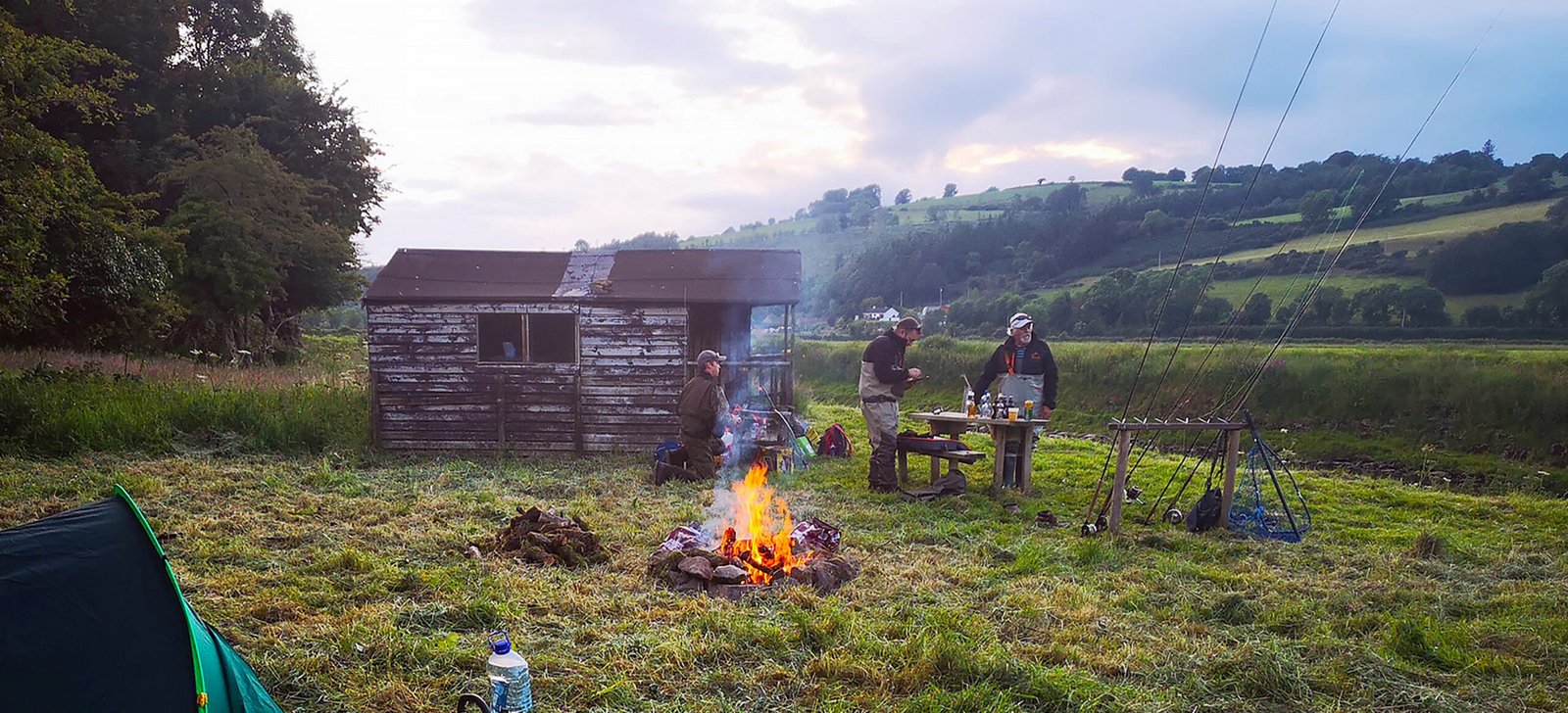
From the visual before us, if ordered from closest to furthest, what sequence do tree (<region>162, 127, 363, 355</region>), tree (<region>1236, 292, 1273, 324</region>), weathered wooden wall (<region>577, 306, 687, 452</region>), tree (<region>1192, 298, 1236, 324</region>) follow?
weathered wooden wall (<region>577, 306, 687, 452</region>) < tree (<region>162, 127, 363, 355</region>) < tree (<region>1236, 292, 1273, 324</region>) < tree (<region>1192, 298, 1236, 324</region>)

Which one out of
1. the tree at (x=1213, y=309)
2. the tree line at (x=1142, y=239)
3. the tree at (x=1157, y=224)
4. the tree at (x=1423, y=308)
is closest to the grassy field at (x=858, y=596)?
the tree at (x=1423, y=308)

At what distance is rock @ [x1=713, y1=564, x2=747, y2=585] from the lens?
597 cm

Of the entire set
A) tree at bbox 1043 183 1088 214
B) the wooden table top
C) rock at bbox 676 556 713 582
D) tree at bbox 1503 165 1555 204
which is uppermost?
tree at bbox 1043 183 1088 214

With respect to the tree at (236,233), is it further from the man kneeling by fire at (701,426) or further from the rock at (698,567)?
the rock at (698,567)

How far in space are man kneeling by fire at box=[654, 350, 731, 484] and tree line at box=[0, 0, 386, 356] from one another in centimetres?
860

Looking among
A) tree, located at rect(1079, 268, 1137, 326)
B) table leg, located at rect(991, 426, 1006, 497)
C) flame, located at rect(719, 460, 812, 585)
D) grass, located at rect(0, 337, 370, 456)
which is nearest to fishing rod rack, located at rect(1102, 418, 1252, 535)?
table leg, located at rect(991, 426, 1006, 497)

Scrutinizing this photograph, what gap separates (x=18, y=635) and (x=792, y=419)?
10564 millimetres

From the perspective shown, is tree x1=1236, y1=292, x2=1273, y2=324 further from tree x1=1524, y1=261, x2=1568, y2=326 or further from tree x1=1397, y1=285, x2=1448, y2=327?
tree x1=1524, y1=261, x2=1568, y2=326

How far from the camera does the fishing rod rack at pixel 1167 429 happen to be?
7309 millimetres

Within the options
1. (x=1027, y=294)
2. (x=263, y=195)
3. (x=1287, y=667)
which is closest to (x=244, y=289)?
(x=263, y=195)

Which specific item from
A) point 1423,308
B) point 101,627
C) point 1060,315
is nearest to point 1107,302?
point 1060,315

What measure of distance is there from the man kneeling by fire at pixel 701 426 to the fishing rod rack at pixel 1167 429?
15.2 ft

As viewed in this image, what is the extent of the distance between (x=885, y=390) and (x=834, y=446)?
3427 millimetres

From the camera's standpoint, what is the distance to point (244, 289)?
20438 millimetres
